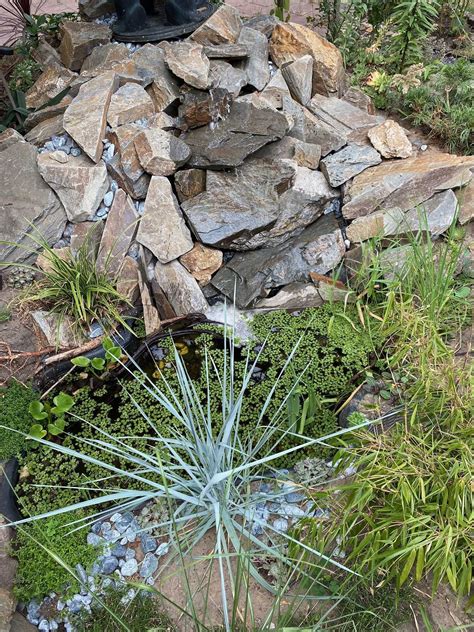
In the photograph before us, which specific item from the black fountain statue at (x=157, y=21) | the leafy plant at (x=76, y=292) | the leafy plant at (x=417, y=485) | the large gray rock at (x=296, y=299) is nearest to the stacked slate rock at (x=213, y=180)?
the large gray rock at (x=296, y=299)

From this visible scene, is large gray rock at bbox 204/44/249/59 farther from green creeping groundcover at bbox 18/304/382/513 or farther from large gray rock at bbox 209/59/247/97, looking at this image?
green creeping groundcover at bbox 18/304/382/513

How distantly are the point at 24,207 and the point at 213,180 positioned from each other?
1.02 metres

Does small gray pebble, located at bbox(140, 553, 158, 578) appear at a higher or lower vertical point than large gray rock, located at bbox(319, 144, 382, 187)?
lower

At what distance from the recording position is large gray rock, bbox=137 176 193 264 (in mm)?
3229

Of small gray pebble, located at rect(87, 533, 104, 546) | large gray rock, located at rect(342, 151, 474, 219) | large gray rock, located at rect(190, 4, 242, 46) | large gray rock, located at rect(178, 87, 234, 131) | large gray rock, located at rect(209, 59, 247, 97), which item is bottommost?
small gray pebble, located at rect(87, 533, 104, 546)

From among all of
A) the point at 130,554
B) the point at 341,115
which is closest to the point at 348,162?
the point at 341,115

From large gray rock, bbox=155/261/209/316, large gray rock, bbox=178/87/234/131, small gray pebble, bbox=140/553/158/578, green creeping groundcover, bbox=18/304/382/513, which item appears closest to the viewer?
small gray pebble, bbox=140/553/158/578

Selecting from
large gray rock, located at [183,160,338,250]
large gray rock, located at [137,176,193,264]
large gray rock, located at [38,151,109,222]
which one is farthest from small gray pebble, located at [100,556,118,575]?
large gray rock, located at [38,151,109,222]

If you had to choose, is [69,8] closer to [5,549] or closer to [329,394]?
[329,394]

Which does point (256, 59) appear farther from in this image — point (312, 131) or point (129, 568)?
point (129, 568)

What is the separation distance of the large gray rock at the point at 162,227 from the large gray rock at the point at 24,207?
468mm

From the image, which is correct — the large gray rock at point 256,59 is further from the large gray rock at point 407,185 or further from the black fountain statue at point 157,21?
the large gray rock at point 407,185

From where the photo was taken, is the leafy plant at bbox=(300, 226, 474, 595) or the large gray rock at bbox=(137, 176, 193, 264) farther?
the large gray rock at bbox=(137, 176, 193, 264)

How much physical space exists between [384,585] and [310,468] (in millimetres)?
527
